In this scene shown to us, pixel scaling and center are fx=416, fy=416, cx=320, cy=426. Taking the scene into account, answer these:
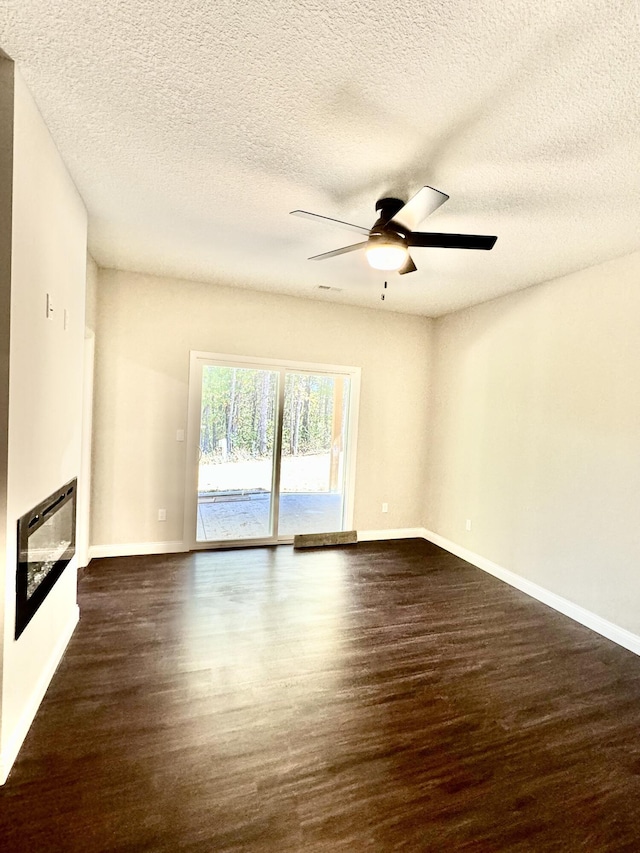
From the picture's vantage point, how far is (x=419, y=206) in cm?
204

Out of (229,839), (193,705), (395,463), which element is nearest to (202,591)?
(193,705)

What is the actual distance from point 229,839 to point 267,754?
0.39 meters

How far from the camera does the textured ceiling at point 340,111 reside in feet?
4.57

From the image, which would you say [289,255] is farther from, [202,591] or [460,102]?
[202,591]

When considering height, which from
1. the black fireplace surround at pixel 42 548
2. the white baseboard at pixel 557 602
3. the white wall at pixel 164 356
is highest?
the white wall at pixel 164 356

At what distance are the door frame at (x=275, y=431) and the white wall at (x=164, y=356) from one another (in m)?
0.07

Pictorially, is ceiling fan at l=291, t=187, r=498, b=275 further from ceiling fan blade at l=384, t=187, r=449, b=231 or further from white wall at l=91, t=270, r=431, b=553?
white wall at l=91, t=270, r=431, b=553

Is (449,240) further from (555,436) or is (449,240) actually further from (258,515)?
(258,515)

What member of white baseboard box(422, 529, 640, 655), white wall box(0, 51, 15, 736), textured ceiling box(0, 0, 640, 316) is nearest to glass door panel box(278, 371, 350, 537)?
white baseboard box(422, 529, 640, 655)

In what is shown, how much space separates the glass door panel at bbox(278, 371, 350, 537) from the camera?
4879 millimetres

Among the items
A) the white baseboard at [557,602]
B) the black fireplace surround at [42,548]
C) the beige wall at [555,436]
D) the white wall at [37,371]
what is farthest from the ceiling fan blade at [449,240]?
the white baseboard at [557,602]

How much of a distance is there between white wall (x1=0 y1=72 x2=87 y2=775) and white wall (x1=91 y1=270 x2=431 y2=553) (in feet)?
5.15

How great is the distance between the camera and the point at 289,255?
3.50m

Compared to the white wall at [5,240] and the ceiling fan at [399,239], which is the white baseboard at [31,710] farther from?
the ceiling fan at [399,239]
